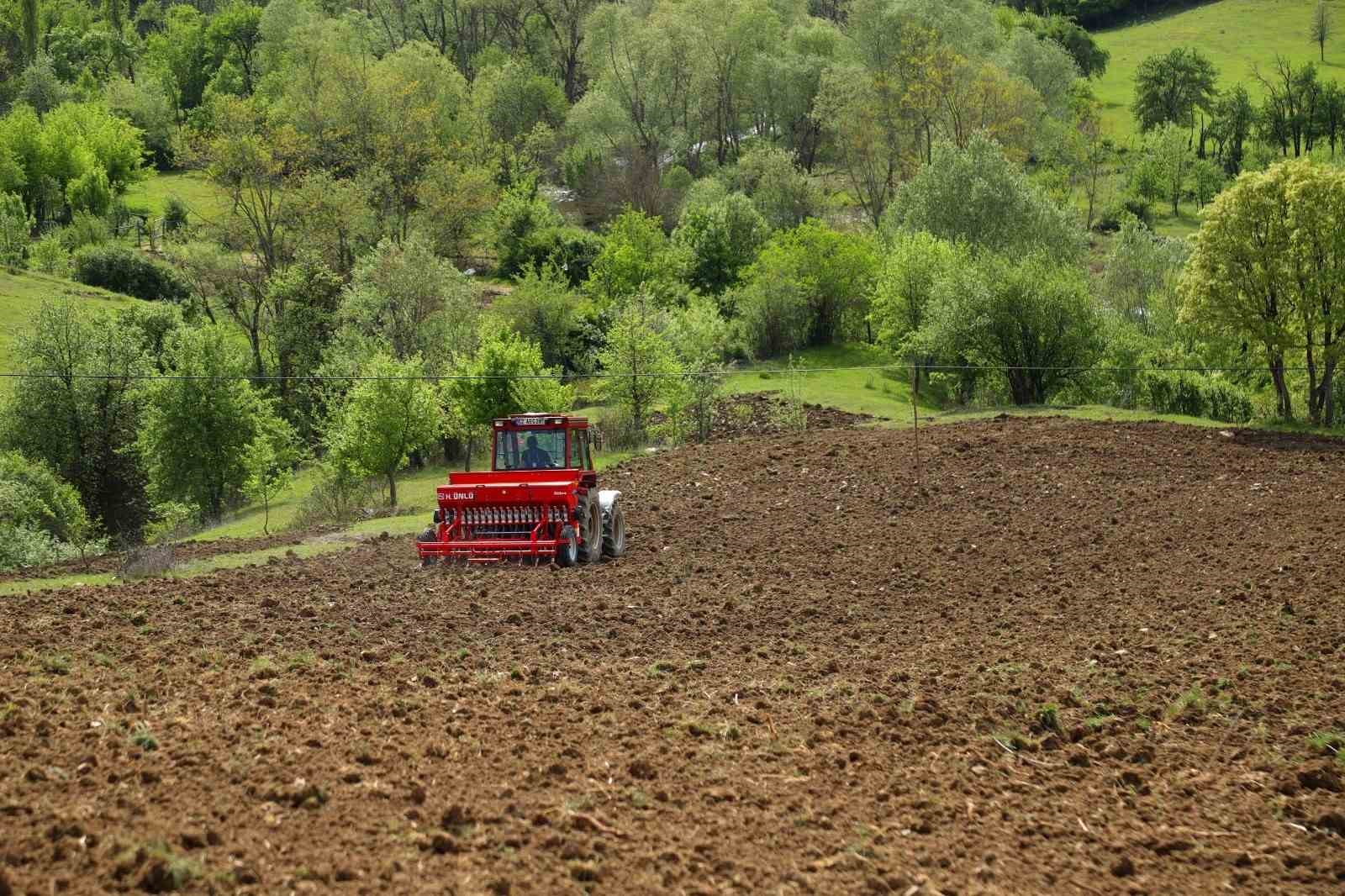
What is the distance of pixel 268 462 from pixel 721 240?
3969 cm

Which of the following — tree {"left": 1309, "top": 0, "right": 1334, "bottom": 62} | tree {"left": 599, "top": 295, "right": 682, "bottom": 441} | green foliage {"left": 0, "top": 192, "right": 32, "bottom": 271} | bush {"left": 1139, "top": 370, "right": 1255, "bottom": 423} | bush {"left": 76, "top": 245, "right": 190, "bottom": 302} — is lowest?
bush {"left": 1139, "top": 370, "right": 1255, "bottom": 423}

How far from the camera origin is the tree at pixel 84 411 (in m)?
47.2

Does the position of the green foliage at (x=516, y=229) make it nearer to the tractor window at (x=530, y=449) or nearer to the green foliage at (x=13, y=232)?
the green foliage at (x=13, y=232)

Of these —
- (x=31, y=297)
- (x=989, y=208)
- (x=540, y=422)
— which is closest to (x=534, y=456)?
(x=540, y=422)

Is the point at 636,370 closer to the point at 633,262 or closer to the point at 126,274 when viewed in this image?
the point at 633,262

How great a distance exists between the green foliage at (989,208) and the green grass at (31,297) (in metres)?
44.1

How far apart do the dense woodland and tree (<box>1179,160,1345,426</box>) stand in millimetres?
111

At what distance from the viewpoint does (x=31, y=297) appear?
6384 cm

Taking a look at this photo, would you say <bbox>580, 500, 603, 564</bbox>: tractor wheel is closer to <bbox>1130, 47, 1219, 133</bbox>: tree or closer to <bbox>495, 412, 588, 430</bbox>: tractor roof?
<bbox>495, 412, 588, 430</bbox>: tractor roof

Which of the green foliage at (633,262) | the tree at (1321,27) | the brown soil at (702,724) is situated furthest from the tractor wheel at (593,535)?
the tree at (1321,27)

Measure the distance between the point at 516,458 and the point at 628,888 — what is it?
14879mm

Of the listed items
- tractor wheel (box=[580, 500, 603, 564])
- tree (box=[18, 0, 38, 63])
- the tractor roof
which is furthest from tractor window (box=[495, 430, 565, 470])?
tree (box=[18, 0, 38, 63])

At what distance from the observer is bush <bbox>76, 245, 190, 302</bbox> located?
7212 centimetres

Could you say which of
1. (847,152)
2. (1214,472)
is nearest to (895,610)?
(1214,472)
